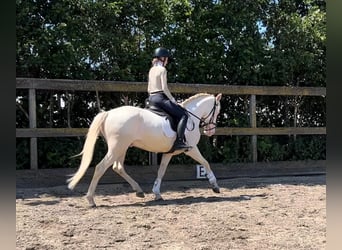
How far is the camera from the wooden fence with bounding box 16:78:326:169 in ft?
20.0

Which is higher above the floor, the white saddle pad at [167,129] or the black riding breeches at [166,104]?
the black riding breeches at [166,104]

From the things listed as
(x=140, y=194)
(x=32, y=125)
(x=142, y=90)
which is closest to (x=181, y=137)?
(x=140, y=194)

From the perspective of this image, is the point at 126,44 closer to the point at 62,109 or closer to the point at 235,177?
the point at 62,109

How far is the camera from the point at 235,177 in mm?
7652

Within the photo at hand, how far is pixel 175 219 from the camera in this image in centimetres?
430

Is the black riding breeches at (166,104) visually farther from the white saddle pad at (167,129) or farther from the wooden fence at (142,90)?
the wooden fence at (142,90)

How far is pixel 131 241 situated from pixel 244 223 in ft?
4.06

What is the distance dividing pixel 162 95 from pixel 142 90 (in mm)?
1440

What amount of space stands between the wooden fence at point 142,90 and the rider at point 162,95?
1.34 metres

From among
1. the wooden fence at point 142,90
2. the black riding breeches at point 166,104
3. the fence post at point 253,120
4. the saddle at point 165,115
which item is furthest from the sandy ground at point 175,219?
the fence post at point 253,120

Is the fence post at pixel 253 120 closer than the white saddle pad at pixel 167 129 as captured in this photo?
No

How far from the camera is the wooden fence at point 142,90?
20.0ft

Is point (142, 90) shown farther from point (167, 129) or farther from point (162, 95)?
point (167, 129)

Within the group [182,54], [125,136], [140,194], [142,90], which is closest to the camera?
[125,136]
